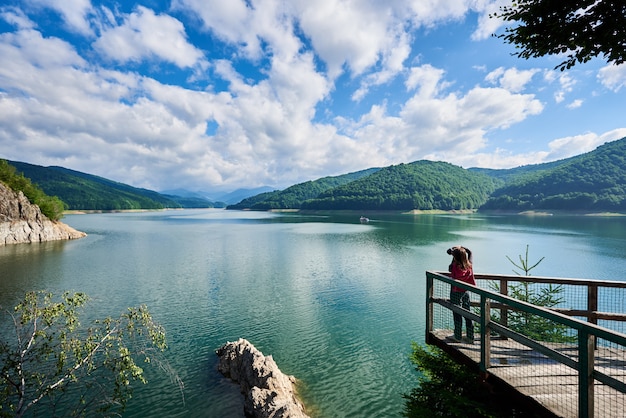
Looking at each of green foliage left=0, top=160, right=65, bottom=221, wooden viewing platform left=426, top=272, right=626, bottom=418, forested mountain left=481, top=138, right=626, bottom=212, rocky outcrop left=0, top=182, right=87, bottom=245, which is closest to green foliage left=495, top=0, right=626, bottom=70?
wooden viewing platform left=426, top=272, right=626, bottom=418

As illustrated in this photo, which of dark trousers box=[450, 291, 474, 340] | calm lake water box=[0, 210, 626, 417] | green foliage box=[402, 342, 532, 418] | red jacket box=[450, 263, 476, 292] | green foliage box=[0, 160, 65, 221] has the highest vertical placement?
green foliage box=[0, 160, 65, 221]

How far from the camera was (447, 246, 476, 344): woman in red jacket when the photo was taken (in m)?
6.98

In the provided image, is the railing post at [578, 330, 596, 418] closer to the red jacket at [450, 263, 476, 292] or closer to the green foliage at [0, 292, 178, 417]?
the red jacket at [450, 263, 476, 292]

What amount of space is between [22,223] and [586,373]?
256 feet

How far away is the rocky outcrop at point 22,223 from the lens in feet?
178

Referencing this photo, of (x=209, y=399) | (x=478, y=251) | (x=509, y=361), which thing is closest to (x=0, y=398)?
(x=209, y=399)

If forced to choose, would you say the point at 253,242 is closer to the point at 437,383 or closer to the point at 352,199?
the point at 437,383

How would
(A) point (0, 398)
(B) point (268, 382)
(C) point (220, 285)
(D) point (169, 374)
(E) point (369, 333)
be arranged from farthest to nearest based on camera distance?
1. (C) point (220, 285)
2. (E) point (369, 333)
3. (D) point (169, 374)
4. (B) point (268, 382)
5. (A) point (0, 398)

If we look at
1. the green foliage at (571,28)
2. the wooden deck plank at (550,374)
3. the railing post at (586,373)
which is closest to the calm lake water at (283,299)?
the wooden deck plank at (550,374)

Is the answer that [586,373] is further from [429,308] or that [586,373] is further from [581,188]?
[581,188]

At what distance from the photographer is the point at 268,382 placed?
1180 centimetres

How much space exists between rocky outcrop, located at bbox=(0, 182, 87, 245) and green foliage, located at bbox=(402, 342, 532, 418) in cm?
7129

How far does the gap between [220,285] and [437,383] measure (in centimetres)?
2400

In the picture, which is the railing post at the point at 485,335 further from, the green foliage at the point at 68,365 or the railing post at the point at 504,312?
the green foliage at the point at 68,365
